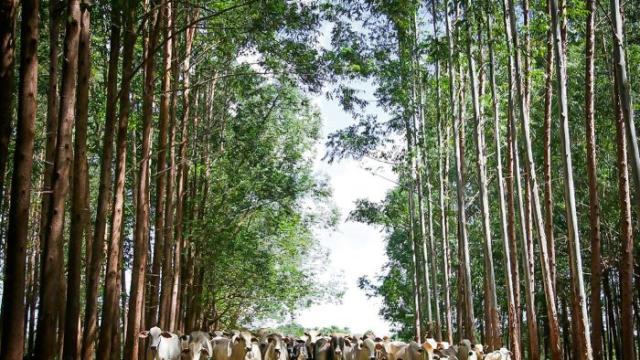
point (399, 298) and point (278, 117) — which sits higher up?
point (278, 117)

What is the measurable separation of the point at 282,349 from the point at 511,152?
635cm

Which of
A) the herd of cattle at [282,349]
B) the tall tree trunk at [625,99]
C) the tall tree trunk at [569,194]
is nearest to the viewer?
the tall tree trunk at [625,99]

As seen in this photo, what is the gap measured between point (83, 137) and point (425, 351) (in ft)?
22.3

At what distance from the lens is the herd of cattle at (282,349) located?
1252cm

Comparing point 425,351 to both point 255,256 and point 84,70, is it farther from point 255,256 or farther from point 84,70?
point 255,256

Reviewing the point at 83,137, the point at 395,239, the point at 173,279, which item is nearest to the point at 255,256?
the point at 173,279

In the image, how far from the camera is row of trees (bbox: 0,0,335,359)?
8.16 m

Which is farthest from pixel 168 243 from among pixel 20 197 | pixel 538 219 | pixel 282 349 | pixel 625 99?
pixel 625 99

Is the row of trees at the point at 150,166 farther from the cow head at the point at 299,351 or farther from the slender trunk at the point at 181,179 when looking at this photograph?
the cow head at the point at 299,351

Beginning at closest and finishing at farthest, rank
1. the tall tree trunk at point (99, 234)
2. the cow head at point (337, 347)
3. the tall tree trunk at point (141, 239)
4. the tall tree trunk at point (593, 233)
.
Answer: the tall tree trunk at point (99, 234) → the tall tree trunk at point (141, 239) → the tall tree trunk at point (593, 233) → the cow head at point (337, 347)

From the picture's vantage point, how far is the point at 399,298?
34.1 meters

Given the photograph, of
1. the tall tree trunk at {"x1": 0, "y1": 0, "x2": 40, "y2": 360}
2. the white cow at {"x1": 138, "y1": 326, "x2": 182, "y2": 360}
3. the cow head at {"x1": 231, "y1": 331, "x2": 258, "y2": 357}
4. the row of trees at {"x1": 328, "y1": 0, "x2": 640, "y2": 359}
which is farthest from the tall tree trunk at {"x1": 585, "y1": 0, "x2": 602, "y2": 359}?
the tall tree trunk at {"x1": 0, "y1": 0, "x2": 40, "y2": 360}

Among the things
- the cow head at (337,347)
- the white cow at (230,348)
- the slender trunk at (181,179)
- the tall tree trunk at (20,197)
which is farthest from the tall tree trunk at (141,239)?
the tall tree trunk at (20,197)

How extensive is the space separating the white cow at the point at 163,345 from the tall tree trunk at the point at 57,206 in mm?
4031
